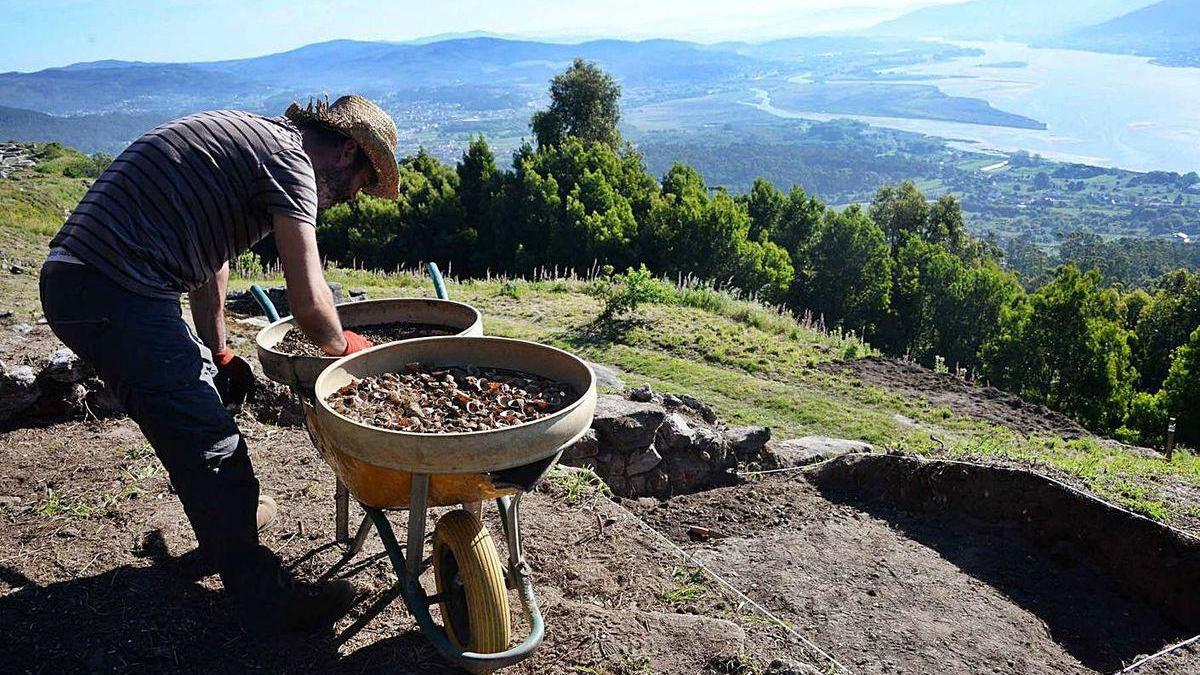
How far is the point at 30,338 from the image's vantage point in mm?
6566

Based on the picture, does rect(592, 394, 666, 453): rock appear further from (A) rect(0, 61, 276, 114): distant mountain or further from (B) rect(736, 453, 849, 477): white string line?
(A) rect(0, 61, 276, 114): distant mountain

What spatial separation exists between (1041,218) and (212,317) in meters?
126

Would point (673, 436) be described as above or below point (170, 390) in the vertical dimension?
below

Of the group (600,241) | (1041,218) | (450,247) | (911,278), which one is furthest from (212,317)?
(1041,218)

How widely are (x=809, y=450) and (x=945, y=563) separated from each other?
1638mm

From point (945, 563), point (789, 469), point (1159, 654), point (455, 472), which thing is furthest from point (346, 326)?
point (1159, 654)

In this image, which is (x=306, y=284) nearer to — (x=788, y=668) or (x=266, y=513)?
(x=266, y=513)

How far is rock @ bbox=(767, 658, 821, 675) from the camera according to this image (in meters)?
3.06

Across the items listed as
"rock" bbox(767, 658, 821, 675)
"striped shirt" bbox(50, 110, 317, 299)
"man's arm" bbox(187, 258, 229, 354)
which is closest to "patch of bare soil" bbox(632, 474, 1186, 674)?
"rock" bbox(767, 658, 821, 675)

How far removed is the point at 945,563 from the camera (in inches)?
206

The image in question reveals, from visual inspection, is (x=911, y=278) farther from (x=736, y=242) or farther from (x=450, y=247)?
(x=450, y=247)

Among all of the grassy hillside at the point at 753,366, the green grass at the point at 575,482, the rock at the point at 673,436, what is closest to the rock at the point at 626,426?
the rock at the point at 673,436

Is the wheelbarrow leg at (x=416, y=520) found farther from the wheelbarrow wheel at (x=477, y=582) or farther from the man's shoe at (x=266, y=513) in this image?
the man's shoe at (x=266, y=513)

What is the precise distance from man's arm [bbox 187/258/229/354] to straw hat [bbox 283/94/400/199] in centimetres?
86
